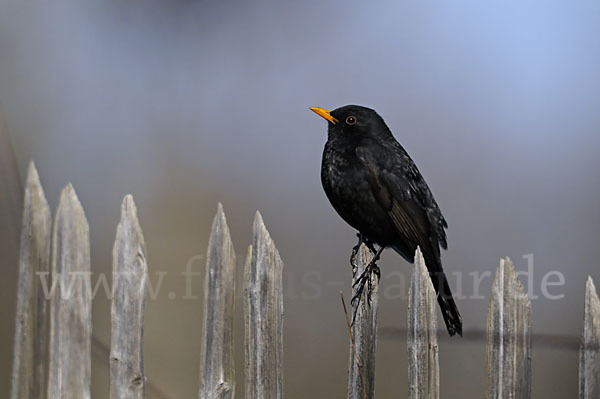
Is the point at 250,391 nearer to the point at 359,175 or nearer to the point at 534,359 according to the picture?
the point at 359,175

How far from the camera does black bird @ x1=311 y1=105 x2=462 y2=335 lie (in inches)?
69.5

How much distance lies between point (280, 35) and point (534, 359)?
124 cm

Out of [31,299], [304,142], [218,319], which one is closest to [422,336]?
[218,319]

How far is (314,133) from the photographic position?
2049mm

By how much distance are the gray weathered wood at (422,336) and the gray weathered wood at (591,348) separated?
0.31m

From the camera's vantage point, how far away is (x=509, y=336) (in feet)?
4.81

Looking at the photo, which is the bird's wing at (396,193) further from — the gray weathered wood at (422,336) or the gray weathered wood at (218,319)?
the gray weathered wood at (218,319)

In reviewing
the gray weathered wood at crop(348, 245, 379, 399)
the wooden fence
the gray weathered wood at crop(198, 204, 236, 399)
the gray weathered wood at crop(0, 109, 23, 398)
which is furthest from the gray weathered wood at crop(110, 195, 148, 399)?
the gray weathered wood at crop(0, 109, 23, 398)

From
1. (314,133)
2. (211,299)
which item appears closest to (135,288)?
(211,299)

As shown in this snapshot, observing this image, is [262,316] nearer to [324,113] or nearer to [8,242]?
[324,113]

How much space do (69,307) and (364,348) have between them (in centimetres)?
68

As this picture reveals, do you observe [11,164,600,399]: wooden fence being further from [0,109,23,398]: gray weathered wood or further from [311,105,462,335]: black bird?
[0,109,23,398]: gray weathered wood

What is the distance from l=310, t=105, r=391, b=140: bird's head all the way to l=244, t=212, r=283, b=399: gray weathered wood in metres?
0.42

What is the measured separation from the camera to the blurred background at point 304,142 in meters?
1.98
